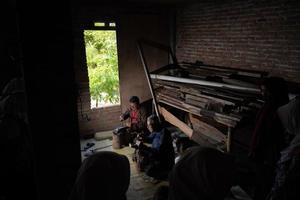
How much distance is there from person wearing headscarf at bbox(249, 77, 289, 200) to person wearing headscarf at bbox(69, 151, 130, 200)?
2.47m

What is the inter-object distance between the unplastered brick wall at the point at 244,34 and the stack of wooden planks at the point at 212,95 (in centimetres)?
32

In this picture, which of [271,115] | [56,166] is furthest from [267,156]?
[56,166]

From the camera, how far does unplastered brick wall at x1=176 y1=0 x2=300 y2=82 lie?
5.54 metres

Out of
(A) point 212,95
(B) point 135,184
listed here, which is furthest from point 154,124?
(A) point 212,95

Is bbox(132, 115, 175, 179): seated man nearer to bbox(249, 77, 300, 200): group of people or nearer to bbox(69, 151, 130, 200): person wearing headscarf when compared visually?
bbox(249, 77, 300, 200): group of people

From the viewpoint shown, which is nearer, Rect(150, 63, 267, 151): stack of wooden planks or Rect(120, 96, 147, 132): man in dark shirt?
Rect(150, 63, 267, 151): stack of wooden planks

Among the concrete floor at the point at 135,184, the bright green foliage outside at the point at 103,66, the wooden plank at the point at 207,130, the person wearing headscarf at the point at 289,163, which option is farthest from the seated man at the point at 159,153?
the bright green foliage outside at the point at 103,66

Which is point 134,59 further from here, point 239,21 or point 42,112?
point 42,112

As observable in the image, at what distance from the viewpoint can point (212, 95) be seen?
6434 mm

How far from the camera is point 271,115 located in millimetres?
4125

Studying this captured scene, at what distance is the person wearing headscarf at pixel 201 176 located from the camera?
8.16ft

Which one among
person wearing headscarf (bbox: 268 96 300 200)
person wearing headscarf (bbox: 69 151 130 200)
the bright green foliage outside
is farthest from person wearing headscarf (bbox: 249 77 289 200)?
the bright green foliage outside

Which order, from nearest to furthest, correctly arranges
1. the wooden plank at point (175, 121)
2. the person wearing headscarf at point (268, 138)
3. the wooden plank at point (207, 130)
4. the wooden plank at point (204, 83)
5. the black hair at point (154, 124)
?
1. the person wearing headscarf at point (268, 138)
2. the black hair at point (154, 124)
3. the wooden plank at point (204, 83)
4. the wooden plank at point (207, 130)
5. the wooden plank at point (175, 121)

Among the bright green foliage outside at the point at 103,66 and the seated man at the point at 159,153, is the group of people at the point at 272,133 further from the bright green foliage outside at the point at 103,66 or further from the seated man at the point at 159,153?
the bright green foliage outside at the point at 103,66
